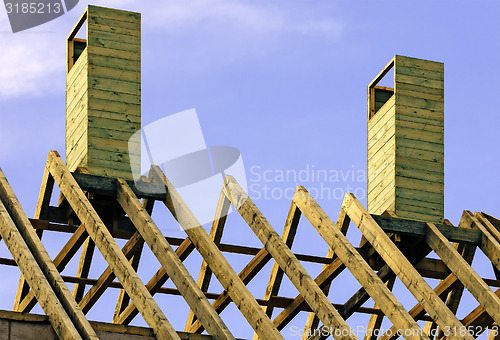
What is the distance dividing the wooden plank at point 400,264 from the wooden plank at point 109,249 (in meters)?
4.39

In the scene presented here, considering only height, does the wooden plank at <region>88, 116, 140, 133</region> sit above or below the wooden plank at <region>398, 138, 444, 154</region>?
above

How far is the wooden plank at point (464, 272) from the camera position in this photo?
23625 millimetres

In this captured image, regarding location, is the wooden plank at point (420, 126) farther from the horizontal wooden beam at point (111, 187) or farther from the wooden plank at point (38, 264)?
the wooden plank at point (38, 264)

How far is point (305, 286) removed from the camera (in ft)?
74.0

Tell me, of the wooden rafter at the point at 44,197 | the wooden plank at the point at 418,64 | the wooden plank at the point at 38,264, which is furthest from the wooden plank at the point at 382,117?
the wooden plank at the point at 38,264

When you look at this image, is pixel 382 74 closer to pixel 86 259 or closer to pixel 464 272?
pixel 464 272

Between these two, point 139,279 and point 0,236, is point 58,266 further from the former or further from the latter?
point 139,279

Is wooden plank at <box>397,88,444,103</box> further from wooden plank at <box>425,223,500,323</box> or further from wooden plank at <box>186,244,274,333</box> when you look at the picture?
wooden plank at <box>186,244,274,333</box>

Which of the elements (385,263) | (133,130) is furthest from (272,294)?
(133,130)

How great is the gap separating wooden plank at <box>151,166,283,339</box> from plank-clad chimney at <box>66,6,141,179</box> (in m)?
0.84

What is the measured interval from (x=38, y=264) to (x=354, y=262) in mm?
5724

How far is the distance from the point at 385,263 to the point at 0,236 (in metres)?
7.67

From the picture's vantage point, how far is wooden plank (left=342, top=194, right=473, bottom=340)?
23.1 m

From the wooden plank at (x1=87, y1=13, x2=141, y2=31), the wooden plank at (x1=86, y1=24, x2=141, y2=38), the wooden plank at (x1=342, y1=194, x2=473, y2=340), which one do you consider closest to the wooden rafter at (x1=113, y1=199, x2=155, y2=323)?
the wooden plank at (x1=86, y1=24, x2=141, y2=38)
